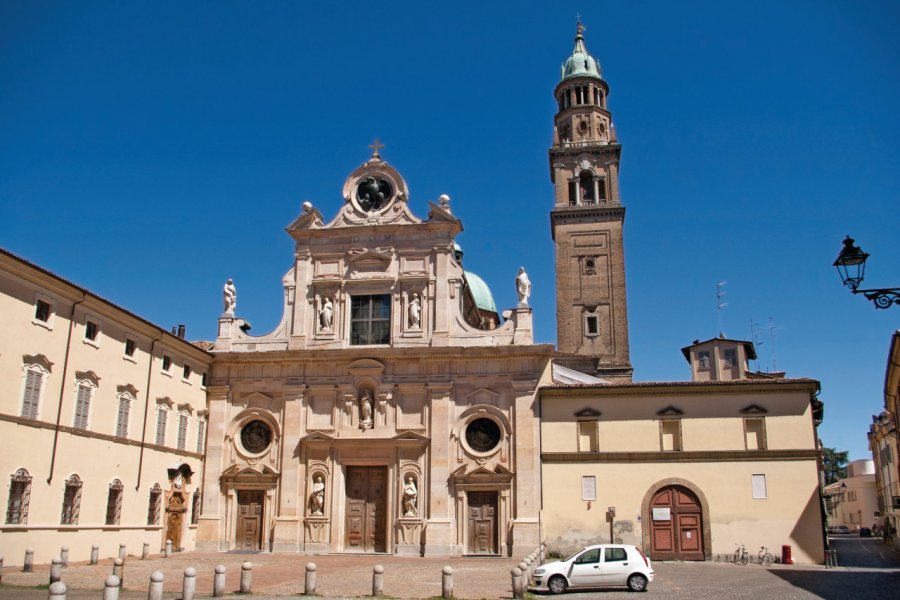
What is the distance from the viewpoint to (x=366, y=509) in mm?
35219

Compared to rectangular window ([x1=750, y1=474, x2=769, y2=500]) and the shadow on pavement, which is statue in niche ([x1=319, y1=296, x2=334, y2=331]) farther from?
the shadow on pavement

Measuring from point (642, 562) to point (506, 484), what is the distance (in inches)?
491

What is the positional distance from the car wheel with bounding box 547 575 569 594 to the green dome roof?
3883 centimetres

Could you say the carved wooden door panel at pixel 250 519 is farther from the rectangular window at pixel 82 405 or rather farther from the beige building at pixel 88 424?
the rectangular window at pixel 82 405

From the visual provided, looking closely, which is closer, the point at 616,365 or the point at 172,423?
the point at 172,423

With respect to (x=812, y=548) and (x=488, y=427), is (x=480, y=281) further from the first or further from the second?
(x=812, y=548)

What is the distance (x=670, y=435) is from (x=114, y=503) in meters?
21.6

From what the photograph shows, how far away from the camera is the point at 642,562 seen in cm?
2208

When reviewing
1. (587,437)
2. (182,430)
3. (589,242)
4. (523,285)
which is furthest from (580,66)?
(182,430)

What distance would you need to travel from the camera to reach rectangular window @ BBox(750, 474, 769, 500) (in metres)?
32.7

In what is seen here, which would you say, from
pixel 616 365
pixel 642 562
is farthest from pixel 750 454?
pixel 616 365

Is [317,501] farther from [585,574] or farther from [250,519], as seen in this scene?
[585,574]

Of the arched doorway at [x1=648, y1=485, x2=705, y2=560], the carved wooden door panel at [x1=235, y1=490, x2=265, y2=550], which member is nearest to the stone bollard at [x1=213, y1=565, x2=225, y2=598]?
the carved wooden door panel at [x1=235, y1=490, x2=265, y2=550]

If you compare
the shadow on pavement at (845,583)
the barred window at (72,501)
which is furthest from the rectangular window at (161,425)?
the shadow on pavement at (845,583)
